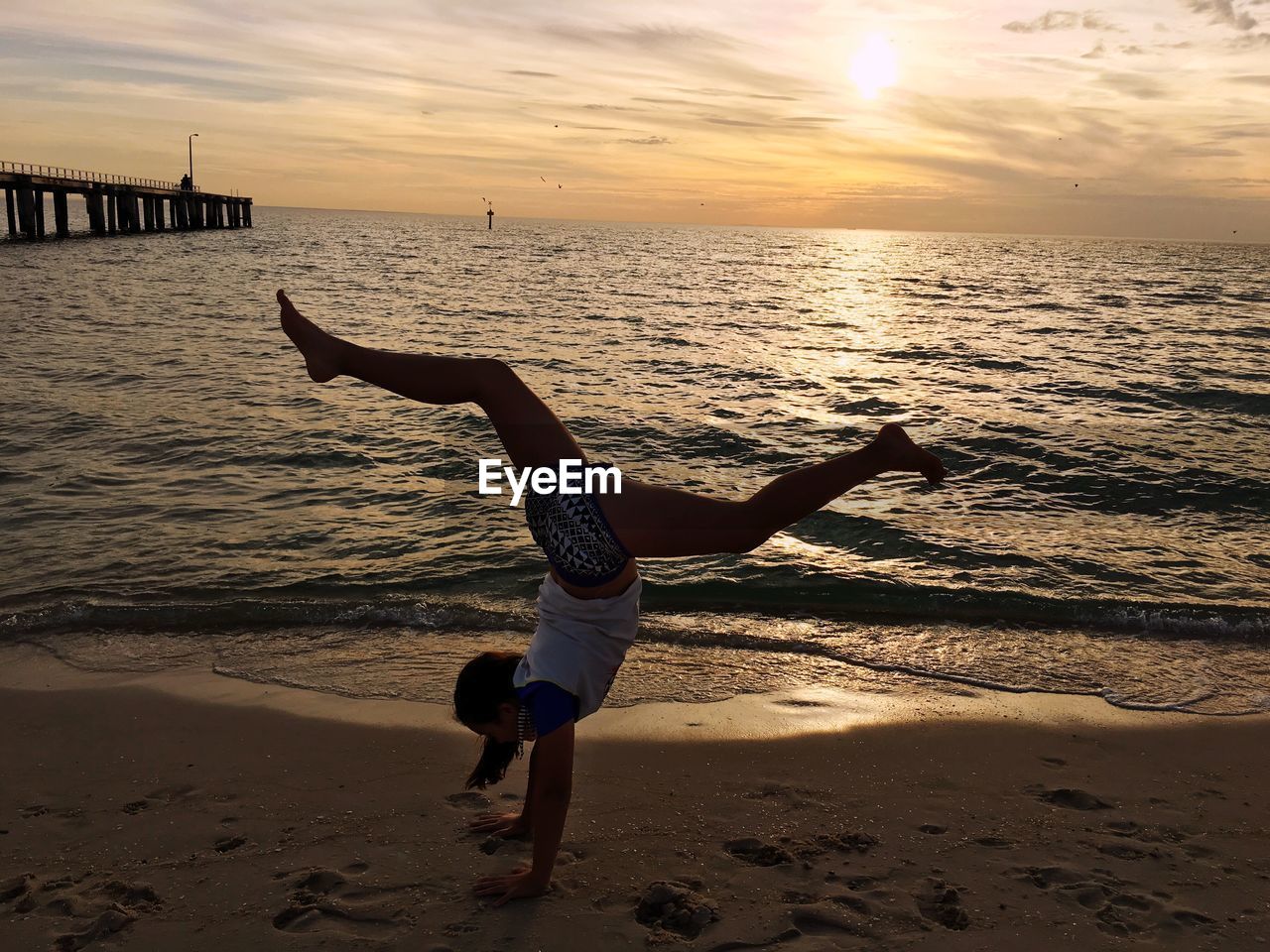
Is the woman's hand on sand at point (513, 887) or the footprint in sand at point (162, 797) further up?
the woman's hand on sand at point (513, 887)

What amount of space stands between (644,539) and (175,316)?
2951 cm

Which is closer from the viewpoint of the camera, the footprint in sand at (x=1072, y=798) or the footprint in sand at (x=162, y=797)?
the footprint in sand at (x=162, y=797)

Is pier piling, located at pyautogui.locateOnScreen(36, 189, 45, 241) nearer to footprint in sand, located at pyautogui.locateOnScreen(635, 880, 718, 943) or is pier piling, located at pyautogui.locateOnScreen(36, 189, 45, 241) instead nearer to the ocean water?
the ocean water

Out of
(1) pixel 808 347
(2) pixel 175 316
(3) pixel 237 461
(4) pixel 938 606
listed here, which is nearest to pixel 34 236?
(2) pixel 175 316

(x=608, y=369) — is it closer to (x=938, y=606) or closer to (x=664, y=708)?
(x=938, y=606)

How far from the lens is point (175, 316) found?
29.1 metres

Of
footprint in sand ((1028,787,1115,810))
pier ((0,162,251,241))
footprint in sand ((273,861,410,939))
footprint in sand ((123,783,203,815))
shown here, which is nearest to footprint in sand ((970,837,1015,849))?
footprint in sand ((1028,787,1115,810))

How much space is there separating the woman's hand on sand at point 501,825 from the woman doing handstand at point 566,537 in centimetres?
43

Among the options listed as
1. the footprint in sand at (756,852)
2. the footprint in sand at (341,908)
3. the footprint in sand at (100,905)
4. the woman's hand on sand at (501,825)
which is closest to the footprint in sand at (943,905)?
the footprint in sand at (756,852)

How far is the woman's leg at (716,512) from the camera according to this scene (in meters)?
3.58

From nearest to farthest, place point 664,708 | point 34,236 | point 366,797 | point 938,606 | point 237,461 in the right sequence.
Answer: point 366,797 < point 664,708 < point 938,606 < point 237,461 < point 34,236

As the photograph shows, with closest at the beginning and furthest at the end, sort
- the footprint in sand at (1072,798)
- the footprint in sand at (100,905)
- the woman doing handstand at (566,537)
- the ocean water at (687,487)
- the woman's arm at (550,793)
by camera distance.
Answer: the footprint in sand at (100,905), the woman doing handstand at (566,537), the woman's arm at (550,793), the footprint in sand at (1072,798), the ocean water at (687,487)

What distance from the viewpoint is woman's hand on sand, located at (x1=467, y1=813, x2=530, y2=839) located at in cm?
429

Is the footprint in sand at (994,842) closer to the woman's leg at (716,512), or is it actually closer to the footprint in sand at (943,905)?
the footprint in sand at (943,905)
